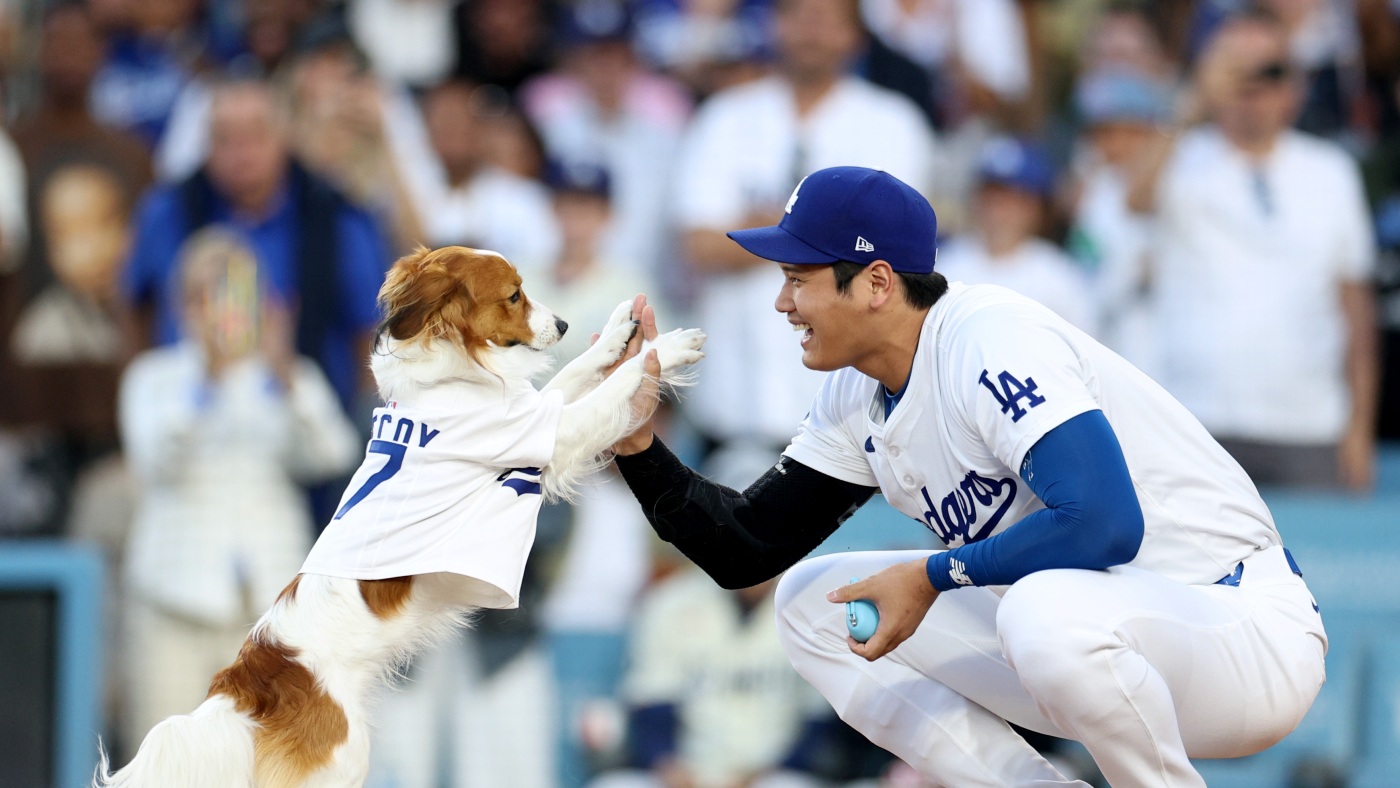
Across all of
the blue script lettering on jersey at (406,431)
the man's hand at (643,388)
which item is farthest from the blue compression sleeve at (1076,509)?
the blue script lettering on jersey at (406,431)

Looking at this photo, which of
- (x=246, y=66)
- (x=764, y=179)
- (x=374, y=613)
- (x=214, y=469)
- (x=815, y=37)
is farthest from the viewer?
(x=246, y=66)

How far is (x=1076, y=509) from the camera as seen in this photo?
3.02 meters

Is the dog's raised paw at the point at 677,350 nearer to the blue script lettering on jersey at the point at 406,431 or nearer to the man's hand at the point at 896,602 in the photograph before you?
the blue script lettering on jersey at the point at 406,431

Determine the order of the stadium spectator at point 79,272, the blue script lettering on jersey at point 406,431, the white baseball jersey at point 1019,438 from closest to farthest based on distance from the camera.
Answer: the white baseball jersey at point 1019,438 → the blue script lettering on jersey at point 406,431 → the stadium spectator at point 79,272

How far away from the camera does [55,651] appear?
5539mm

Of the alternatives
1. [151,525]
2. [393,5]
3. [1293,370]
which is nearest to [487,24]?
[393,5]

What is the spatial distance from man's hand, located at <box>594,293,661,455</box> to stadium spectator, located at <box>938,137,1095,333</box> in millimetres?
2940

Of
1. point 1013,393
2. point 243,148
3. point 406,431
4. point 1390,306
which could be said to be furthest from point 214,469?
point 1390,306

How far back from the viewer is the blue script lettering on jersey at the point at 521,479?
3518mm

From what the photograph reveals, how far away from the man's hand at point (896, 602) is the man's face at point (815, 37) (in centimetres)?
378

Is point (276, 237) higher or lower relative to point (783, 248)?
lower

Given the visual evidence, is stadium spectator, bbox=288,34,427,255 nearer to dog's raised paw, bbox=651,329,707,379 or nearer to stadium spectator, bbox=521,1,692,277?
stadium spectator, bbox=521,1,692,277

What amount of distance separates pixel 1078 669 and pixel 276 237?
4494mm

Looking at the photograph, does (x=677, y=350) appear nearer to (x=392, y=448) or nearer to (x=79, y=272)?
(x=392, y=448)
